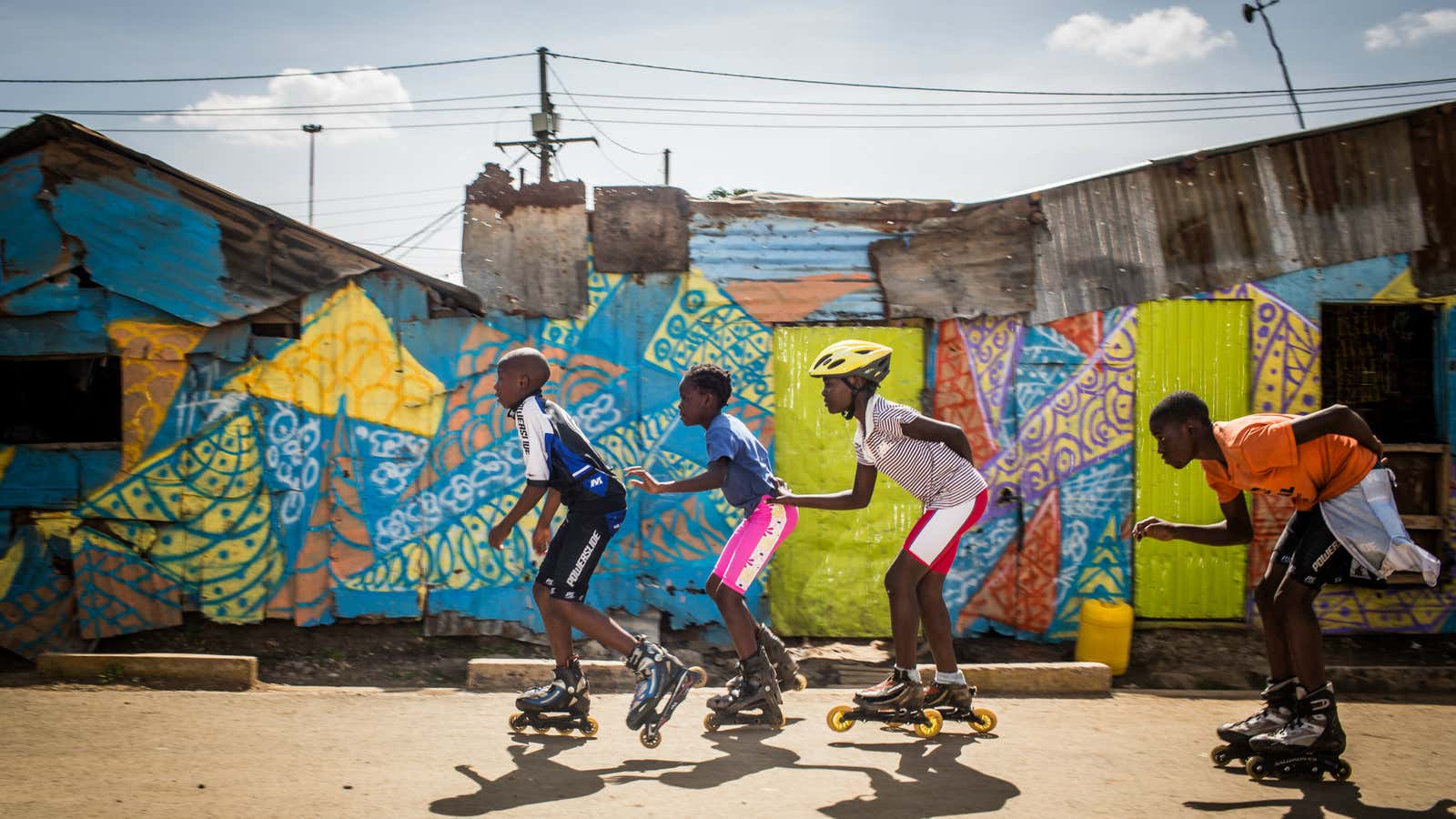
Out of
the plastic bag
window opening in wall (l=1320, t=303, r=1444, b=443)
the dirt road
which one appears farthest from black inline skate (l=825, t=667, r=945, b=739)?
window opening in wall (l=1320, t=303, r=1444, b=443)

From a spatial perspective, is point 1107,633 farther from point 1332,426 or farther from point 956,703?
point 1332,426

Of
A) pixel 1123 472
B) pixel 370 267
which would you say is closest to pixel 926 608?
pixel 1123 472

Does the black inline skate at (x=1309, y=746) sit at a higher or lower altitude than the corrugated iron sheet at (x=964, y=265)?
lower

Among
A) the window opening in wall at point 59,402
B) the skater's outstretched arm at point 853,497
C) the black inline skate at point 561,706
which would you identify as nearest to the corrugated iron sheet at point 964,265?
the skater's outstretched arm at point 853,497

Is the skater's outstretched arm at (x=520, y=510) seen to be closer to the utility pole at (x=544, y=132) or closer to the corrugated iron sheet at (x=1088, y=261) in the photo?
the corrugated iron sheet at (x=1088, y=261)

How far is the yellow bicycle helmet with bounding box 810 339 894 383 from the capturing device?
501cm

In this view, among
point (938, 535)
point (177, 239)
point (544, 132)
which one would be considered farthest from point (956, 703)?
point (544, 132)

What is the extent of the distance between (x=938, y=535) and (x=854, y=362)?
0.94m

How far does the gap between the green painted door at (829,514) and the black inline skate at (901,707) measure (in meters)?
2.37

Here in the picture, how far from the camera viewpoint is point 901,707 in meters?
4.98

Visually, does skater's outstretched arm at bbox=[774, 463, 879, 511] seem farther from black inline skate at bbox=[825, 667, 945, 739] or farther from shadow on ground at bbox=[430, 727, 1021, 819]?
shadow on ground at bbox=[430, 727, 1021, 819]

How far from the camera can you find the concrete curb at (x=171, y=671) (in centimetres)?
627

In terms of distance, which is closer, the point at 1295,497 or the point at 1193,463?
the point at 1295,497

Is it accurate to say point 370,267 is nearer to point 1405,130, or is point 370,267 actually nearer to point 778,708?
point 778,708
